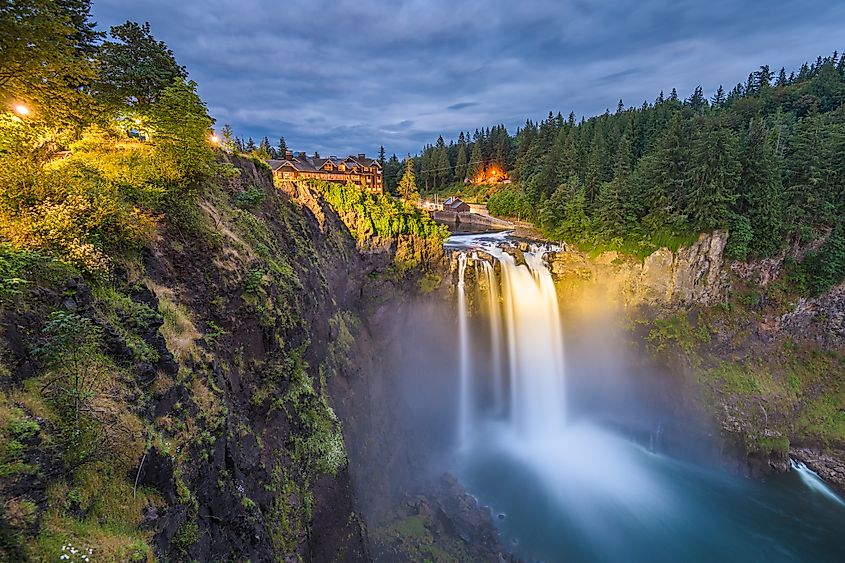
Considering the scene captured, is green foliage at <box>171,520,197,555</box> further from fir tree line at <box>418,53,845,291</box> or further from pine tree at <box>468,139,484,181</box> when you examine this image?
pine tree at <box>468,139,484,181</box>

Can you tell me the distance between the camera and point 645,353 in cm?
2898

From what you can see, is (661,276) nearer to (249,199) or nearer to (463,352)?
(463,352)

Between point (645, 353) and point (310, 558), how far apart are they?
27.2 metres

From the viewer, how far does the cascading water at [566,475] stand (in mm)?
18453

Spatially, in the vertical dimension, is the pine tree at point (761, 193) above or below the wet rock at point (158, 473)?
above

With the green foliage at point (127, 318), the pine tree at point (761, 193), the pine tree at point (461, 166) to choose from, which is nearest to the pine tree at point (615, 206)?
the pine tree at point (761, 193)

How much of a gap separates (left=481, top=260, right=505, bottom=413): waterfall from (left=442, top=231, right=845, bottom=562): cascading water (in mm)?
73

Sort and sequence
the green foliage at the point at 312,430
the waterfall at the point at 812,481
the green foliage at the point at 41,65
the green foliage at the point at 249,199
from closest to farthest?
the green foliage at the point at 41,65
the green foliage at the point at 312,430
the green foliage at the point at 249,199
the waterfall at the point at 812,481

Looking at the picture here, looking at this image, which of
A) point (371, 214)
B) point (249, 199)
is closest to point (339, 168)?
point (371, 214)

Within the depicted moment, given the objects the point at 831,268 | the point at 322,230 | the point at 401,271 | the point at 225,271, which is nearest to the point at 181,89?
the point at 225,271

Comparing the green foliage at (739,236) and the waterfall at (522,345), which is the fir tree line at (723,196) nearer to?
the green foliage at (739,236)

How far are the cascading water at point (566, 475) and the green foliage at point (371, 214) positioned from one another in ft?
15.5

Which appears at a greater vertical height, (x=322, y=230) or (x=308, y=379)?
(x=322, y=230)

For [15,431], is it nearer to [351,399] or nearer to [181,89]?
[181,89]
